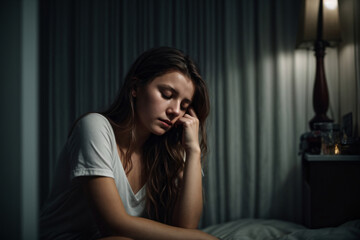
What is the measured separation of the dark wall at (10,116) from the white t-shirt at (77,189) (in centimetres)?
50

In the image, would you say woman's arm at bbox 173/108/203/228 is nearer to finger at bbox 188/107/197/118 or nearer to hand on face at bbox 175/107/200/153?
hand on face at bbox 175/107/200/153

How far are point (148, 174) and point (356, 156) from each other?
99 centimetres

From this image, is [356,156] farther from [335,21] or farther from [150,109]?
[150,109]

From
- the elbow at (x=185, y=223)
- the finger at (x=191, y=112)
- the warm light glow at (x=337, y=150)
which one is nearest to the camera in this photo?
the elbow at (x=185, y=223)

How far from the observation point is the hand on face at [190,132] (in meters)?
1.21

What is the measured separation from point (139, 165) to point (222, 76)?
1.37m

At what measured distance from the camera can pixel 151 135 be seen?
1.36 m

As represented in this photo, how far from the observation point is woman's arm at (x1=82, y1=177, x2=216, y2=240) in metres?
0.90

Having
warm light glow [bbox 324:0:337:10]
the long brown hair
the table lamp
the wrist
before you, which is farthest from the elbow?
warm light glow [bbox 324:0:337:10]

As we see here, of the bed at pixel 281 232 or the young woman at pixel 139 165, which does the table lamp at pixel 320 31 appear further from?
the young woman at pixel 139 165

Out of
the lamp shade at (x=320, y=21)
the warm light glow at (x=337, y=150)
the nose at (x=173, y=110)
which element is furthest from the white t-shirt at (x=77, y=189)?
the lamp shade at (x=320, y=21)

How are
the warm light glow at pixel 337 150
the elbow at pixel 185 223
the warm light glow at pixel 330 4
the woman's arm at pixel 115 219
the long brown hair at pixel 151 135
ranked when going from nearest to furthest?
the woman's arm at pixel 115 219 → the elbow at pixel 185 223 → the long brown hair at pixel 151 135 → the warm light glow at pixel 337 150 → the warm light glow at pixel 330 4

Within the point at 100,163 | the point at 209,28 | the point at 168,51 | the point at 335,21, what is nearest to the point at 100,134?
the point at 100,163

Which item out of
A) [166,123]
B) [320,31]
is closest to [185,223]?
[166,123]
